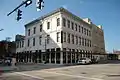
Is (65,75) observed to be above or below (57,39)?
below

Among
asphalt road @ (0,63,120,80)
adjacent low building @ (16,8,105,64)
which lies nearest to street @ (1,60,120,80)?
asphalt road @ (0,63,120,80)

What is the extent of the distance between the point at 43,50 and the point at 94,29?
27.3 metres

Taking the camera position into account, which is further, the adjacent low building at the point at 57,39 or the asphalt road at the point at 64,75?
the adjacent low building at the point at 57,39

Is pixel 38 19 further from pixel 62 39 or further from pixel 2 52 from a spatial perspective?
pixel 2 52

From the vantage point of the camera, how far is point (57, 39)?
47219 millimetres

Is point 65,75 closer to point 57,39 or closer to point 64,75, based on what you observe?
point 64,75

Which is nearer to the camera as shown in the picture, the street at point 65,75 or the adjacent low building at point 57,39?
the street at point 65,75

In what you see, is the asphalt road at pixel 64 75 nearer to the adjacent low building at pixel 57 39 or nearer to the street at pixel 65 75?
the street at pixel 65 75

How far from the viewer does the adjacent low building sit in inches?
1850

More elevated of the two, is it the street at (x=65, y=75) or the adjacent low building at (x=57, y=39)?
the adjacent low building at (x=57, y=39)

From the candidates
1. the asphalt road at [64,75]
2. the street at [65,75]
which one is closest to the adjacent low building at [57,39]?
the street at [65,75]

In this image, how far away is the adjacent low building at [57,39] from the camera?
47000 millimetres

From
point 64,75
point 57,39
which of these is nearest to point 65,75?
point 64,75

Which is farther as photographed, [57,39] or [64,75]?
[57,39]
